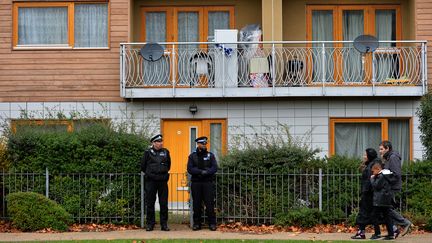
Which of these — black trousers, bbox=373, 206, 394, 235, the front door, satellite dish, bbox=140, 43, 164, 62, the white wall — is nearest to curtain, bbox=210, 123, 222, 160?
the front door

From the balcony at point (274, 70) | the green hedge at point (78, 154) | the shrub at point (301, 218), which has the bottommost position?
the shrub at point (301, 218)

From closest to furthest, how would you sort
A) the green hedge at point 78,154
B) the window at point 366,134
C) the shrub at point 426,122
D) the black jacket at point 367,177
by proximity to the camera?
the black jacket at point 367,177
the green hedge at point 78,154
the shrub at point 426,122
the window at point 366,134

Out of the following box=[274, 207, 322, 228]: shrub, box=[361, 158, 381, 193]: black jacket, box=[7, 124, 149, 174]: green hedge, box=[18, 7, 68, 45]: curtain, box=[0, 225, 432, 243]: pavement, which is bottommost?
box=[0, 225, 432, 243]: pavement

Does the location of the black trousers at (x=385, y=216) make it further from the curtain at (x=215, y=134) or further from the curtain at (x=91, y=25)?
the curtain at (x=91, y=25)

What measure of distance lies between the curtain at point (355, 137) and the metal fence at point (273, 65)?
111 centimetres

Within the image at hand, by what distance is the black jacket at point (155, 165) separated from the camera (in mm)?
15641

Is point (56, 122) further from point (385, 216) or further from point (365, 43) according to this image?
point (385, 216)

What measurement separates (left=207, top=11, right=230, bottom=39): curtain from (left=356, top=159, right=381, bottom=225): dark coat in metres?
8.05

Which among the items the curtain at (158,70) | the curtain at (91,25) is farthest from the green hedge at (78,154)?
the curtain at (91,25)

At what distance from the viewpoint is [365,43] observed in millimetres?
20000

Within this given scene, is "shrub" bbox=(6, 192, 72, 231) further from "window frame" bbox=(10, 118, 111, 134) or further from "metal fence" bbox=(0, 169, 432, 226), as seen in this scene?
"window frame" bbox=(10, 118, 111, 134)

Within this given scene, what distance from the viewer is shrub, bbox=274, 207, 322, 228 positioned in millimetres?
15789

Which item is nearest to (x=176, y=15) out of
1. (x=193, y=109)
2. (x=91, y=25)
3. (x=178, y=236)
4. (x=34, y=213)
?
(x=91, y=25)

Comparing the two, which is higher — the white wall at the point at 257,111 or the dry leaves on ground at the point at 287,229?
the white wall at the point at 257,111
